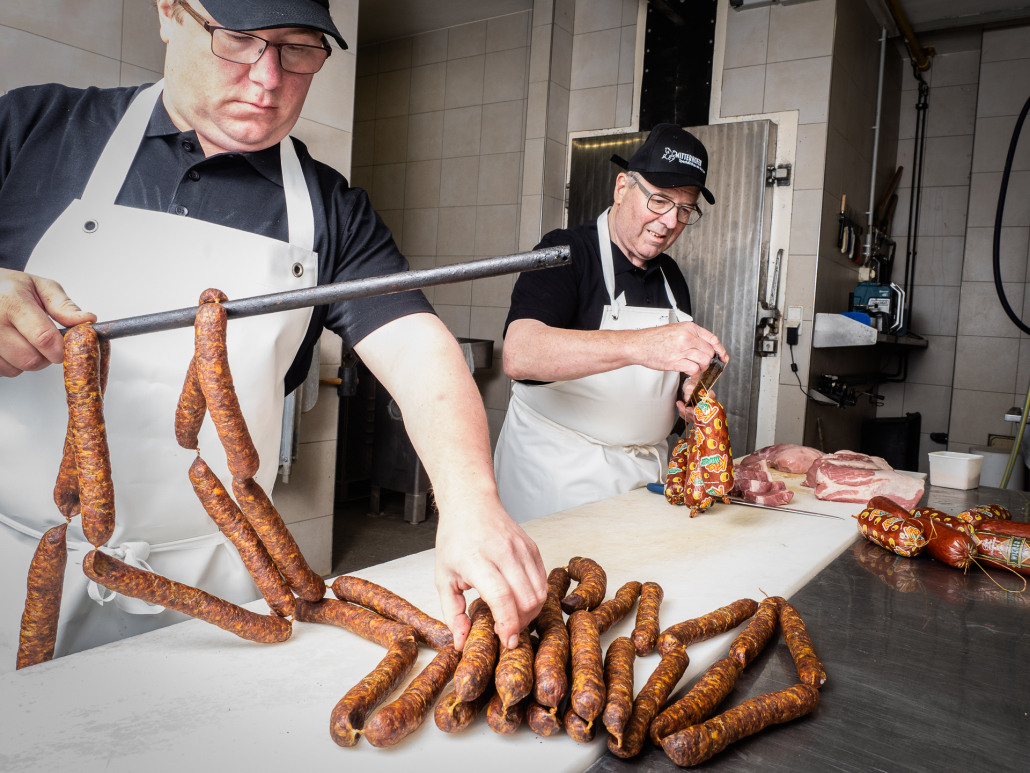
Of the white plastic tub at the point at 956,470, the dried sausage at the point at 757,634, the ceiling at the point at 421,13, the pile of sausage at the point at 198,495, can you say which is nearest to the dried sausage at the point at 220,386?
the pile of sausage at the point at 198,495

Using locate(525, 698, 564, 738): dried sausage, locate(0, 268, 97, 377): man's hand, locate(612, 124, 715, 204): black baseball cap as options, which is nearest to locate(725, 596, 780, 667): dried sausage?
locate(525, 698, 564, 738): dried sausage

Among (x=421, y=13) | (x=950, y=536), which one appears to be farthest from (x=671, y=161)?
(x=421, y=13)

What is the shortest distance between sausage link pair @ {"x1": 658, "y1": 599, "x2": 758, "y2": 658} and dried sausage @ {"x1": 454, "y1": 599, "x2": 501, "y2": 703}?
0.30 m

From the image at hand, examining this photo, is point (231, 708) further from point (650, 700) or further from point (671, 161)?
point (671, 161)

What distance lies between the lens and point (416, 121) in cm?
593

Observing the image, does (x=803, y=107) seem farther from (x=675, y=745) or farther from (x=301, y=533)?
(x=675, y=745)

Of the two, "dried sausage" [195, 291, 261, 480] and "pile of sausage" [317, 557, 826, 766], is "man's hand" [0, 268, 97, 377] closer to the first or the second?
"dried sausage" [195, 291, 261, 480]

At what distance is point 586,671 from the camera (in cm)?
94

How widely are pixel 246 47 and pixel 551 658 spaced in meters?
1.13

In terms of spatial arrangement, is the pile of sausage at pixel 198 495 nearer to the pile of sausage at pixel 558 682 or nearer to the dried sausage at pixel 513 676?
the pile of sausage at pixel 558 682

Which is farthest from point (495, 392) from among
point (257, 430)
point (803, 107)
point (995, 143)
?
point (995, 143)

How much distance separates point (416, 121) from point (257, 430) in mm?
5008

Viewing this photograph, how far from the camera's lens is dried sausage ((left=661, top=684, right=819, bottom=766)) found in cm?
88

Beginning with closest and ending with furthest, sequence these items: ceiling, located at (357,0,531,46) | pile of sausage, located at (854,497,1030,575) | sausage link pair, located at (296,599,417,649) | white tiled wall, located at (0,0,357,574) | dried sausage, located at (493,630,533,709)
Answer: dried sausage, located at (493,630,533,709) → sausage link pair, located at (296,599,417,649) → pile of sausage, located at (854,497,1030,575) → white tiled wall, located at (0,0,357,574) → ceiling, located at (357,0,531,46)
